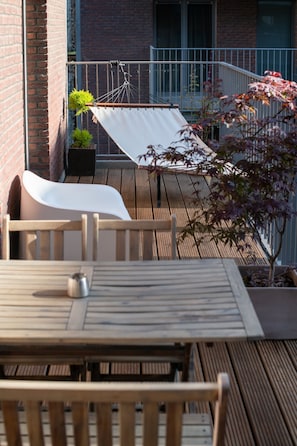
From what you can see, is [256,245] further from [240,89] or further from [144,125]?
[144,125]

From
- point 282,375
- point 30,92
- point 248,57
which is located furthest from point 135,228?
point 248,57

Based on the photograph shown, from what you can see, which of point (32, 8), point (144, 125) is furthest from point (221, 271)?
point (144, 125)

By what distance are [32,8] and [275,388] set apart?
4376mm

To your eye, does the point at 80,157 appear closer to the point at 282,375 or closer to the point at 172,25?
the point at 282,375

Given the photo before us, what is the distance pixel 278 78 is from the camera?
15.2 ft

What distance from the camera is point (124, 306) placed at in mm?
2822

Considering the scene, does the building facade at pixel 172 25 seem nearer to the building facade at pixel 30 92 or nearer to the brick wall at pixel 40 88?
the building facade at pixel 30 92

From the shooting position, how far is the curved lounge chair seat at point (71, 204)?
478 cm

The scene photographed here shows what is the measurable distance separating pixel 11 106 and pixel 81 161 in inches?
151

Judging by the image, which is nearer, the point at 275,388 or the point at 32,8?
the point at 275,388

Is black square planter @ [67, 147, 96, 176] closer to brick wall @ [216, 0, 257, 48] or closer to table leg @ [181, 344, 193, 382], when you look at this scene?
table leg @ [181, 344, 193, 382]

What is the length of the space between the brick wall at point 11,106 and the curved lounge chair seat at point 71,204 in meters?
0.12

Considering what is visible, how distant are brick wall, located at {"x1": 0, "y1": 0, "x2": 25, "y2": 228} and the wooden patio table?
1.53 metres

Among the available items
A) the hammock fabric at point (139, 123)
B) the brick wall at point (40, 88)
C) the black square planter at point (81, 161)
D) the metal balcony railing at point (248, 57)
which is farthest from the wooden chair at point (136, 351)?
the metal balcony railing at point (248, 57)
